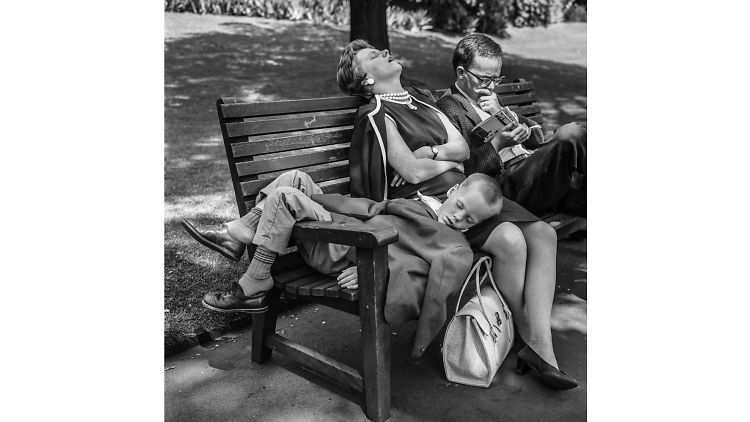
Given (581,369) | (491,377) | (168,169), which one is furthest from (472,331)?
(168,169)

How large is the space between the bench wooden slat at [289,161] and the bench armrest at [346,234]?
0.44m

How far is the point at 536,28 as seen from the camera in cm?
1852

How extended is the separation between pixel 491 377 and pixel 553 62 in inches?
490

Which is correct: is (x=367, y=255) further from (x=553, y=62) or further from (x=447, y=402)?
(x=553, y=62)

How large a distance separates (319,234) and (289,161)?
25.6 inches

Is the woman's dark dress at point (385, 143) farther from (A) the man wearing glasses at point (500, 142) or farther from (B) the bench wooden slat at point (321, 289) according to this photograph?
(B) the bench wooden slat at point (321, 289)

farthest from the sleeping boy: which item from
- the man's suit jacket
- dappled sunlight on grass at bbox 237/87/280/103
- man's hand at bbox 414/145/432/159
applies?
dappled sunlight on grass at bbox 237/87/280/103

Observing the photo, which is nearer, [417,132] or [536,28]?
[417,132]

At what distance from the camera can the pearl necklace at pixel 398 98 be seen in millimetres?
3312

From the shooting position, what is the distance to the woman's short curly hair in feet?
10.9

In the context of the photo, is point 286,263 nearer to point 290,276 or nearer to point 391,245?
point 290,276

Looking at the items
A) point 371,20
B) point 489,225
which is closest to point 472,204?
point 489,225

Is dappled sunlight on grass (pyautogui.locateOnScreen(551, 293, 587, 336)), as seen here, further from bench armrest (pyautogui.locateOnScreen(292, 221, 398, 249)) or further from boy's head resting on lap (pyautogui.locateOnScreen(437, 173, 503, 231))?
bench armrest (pyautogui.locateOnScreen(292, 221, 398, 249))

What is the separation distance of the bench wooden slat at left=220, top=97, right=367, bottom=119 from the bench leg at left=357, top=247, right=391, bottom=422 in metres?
0.92
